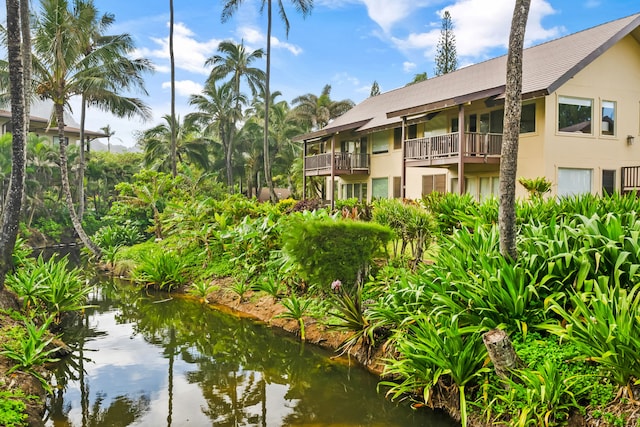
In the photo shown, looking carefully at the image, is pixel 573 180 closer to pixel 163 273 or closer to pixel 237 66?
pixel 163 273

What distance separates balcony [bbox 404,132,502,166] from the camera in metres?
17.8

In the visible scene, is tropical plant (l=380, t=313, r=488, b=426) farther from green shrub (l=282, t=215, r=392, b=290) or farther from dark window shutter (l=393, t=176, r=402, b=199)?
dark window shutter (l=393, t=176, r=402, b=199)

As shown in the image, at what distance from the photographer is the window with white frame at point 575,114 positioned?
1725 cm

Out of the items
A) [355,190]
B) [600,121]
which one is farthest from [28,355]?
[355,190]

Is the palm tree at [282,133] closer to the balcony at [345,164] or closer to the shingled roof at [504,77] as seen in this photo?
the shingled roof at [504,77]

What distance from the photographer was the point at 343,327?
906 centimetres

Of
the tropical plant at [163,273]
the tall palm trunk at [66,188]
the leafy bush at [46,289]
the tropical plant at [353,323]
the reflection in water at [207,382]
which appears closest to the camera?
the reflection in water at [207,382]

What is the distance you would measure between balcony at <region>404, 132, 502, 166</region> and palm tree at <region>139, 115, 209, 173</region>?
25.3m

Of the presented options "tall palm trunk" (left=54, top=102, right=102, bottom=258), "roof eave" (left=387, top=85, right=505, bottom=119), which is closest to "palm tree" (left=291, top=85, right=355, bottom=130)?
"roof eave" (left=387, top=85, right=505, bottom=119)

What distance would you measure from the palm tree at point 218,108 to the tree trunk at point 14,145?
1229 inches

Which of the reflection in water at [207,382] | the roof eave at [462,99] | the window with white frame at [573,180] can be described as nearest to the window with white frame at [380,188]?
the roof eave at [462,99]

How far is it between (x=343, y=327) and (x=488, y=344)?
380cm

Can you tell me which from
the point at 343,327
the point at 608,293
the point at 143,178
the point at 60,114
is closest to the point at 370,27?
the point at 143,178

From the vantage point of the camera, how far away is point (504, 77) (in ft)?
64.3
